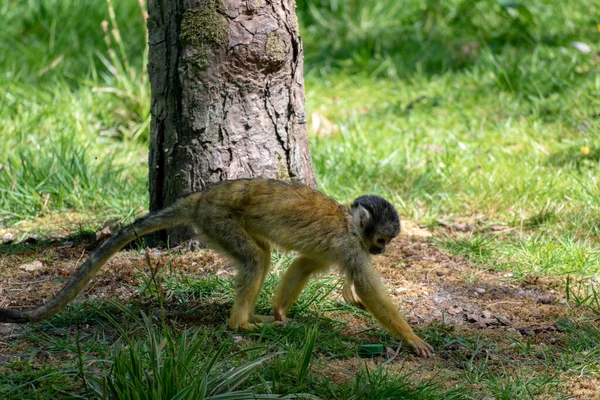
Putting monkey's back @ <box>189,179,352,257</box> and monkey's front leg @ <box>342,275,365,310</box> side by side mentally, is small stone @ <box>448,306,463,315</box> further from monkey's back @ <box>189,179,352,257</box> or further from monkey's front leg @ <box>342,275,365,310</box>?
monkey's back @ <box>189,179,352,257</box>

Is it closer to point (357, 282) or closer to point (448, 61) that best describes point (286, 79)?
point (357, 282)

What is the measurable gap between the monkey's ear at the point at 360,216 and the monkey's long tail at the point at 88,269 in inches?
40.3

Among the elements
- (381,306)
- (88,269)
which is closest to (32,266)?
(88,269)

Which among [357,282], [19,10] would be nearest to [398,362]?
[357,282]

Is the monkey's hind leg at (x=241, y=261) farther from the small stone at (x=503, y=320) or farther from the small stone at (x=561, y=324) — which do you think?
the small stone at (x=561, y=324)

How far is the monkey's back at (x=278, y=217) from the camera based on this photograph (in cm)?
462

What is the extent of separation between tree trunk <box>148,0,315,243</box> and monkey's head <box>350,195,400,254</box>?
0.95 metres

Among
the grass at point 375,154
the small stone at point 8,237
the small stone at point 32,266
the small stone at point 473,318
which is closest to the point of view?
the grass at point 375,154

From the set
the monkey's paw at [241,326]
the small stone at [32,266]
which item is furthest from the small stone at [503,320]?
the small stone at [32,266]

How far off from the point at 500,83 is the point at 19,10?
6056mm

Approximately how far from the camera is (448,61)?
31.8ft

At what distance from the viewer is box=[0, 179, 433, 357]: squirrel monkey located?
14.7 feet

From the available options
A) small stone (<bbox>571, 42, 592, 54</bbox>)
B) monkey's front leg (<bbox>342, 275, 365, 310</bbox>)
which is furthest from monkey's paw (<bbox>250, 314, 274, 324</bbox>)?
small stone (<bbox>571, 42, 592, 54</bbox>)

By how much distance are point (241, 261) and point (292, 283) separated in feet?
1.30
